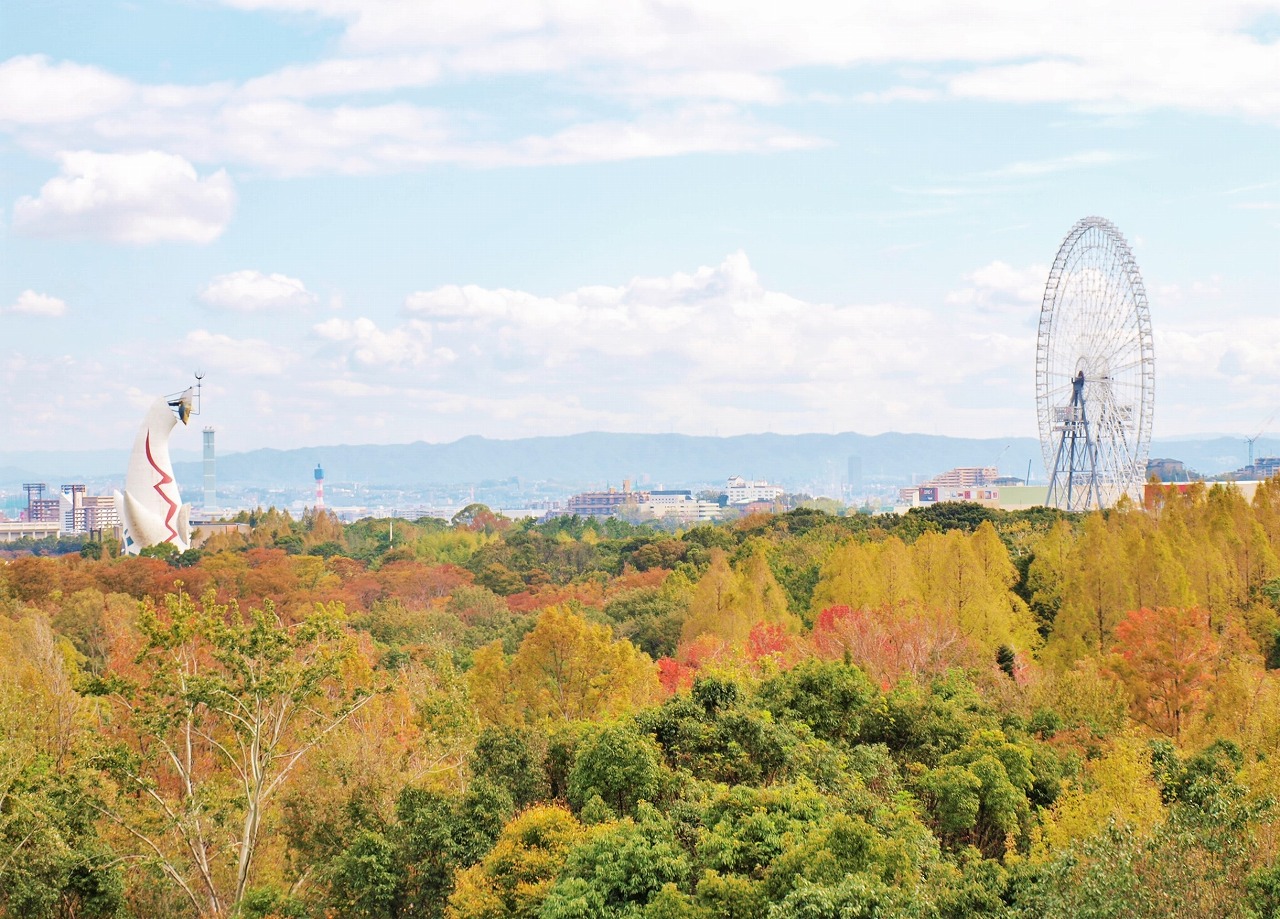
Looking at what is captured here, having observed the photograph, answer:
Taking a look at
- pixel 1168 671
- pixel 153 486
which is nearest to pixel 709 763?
pixel 1168 671

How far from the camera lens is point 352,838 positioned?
22.6 metres

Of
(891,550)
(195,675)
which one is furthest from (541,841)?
(891,550)

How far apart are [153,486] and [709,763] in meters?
67.4

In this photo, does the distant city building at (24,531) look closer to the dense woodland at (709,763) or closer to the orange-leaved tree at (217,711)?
the dense woodland at (709,763)

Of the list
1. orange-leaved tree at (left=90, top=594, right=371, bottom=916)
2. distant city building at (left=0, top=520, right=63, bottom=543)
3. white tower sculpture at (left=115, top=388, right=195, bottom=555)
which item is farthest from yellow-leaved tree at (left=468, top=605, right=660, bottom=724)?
distant city building at (left=0, top=520, right=63, bottom=543)

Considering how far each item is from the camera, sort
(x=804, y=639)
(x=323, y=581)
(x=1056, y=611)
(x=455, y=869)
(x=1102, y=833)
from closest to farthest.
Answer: (x=1102, y=833) < (x=455, y=869) < (x=804, y=639) < (x=1056, y=611) < (x=323, y=581)

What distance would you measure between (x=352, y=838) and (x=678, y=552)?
54514 millimetres

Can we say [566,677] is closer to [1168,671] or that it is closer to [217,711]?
[217,711]

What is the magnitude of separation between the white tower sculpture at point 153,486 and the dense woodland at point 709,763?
4121 centimetres

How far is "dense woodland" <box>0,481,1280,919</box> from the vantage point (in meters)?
17.8

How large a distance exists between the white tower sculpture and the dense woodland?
4121cm

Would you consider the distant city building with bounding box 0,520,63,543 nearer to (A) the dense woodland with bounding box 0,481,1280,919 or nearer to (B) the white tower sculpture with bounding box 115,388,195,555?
(B) the white tower sculpture with bounding box 115,388,195,555

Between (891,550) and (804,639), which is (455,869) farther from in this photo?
(891,550)

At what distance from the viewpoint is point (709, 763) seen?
23656 millimetres
